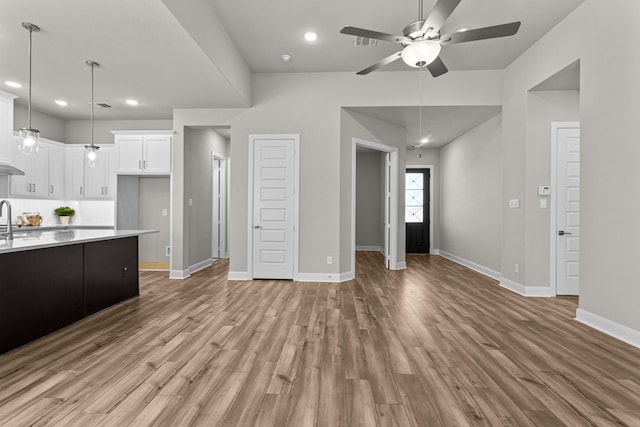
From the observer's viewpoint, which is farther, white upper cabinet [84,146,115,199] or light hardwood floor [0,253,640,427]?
white upper cabinet [84,146,115,199]

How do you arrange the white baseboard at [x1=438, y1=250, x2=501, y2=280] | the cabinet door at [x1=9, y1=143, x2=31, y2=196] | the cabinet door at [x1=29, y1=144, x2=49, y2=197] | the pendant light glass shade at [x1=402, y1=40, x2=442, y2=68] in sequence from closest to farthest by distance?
the pendant light glass shade at [x1=402, y1=40, x2=442, y2=68], the cabinet door at [x1=9, y1=143, x2=31, y2=196], the cabinet door at [x1=29, y1=144, x2=49, y2=197], the white baseboard at [x1=438, y1=250, x2=501, y2=280]

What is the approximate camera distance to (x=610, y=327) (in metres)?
3.08

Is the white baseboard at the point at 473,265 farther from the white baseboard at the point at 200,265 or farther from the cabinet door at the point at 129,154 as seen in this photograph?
the cabinet door at the point at 129,154

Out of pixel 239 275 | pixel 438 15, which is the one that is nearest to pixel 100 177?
pixel 239 275

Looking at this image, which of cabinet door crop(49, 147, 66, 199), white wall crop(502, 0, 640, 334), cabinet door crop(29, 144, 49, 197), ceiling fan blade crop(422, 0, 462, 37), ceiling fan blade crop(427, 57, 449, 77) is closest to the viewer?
ceiling fan blade crop(422, 0, 462, 37)

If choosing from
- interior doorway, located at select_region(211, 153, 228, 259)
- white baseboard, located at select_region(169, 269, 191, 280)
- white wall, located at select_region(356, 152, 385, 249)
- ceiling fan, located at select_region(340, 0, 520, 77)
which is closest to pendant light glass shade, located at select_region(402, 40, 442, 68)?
ceiling fan, located at select_region(340, 0, 520, 77)

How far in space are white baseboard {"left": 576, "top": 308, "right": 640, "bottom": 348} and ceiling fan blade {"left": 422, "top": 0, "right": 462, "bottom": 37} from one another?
122 inches

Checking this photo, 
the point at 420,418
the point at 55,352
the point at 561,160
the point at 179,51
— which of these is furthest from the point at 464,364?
the point at 179,51

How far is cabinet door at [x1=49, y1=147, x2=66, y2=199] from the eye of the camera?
598 cm

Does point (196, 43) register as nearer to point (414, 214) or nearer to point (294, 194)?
point (294, 194)

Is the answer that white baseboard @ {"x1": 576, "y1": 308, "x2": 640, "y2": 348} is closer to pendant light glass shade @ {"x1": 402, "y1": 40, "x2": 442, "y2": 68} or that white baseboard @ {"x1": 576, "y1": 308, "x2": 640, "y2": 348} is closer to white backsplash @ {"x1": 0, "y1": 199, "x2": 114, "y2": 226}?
pendant light glass shade @ {"x1": 402, "y1": 40, "x2": 442, "y2": 68}

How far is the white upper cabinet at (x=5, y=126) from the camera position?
4.66 metres

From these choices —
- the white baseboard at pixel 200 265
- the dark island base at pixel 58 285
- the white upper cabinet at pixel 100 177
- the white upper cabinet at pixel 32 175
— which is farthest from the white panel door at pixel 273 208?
the white upper cabinet at pixel 32 175

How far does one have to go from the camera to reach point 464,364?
246 cm
